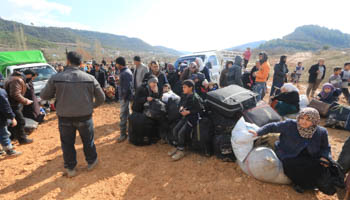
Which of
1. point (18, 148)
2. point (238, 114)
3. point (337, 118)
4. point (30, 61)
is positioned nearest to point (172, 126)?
point (238, 114)

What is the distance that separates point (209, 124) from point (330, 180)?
1800 mm

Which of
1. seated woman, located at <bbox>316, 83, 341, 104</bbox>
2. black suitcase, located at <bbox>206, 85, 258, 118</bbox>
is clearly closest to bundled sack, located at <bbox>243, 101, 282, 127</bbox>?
black suitcase, located at <bbox>206, 85, 258, 118</bbox>

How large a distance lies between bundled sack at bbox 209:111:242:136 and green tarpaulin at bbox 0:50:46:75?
8233mm

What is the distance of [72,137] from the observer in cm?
290

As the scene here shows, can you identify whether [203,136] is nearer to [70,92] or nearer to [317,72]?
[70,92]

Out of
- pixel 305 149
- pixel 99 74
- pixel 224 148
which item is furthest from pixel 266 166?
pixel 99 74

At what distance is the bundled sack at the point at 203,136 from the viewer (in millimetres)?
3303

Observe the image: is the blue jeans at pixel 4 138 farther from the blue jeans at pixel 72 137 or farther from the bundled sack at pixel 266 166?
the bundled sack at pixel 266 166

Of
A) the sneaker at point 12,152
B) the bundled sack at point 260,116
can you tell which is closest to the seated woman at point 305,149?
the bundled sack at point 260,116

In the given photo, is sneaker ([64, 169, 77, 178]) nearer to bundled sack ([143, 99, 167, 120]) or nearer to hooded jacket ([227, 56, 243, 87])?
bundled sack ([143, 99, 167, 120])

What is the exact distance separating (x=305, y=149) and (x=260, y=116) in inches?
33.5

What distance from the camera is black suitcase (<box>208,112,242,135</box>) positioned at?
3.23 m

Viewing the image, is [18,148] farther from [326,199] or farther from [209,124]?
[326,199]

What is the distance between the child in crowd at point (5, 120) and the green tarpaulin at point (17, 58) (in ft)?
16.2
